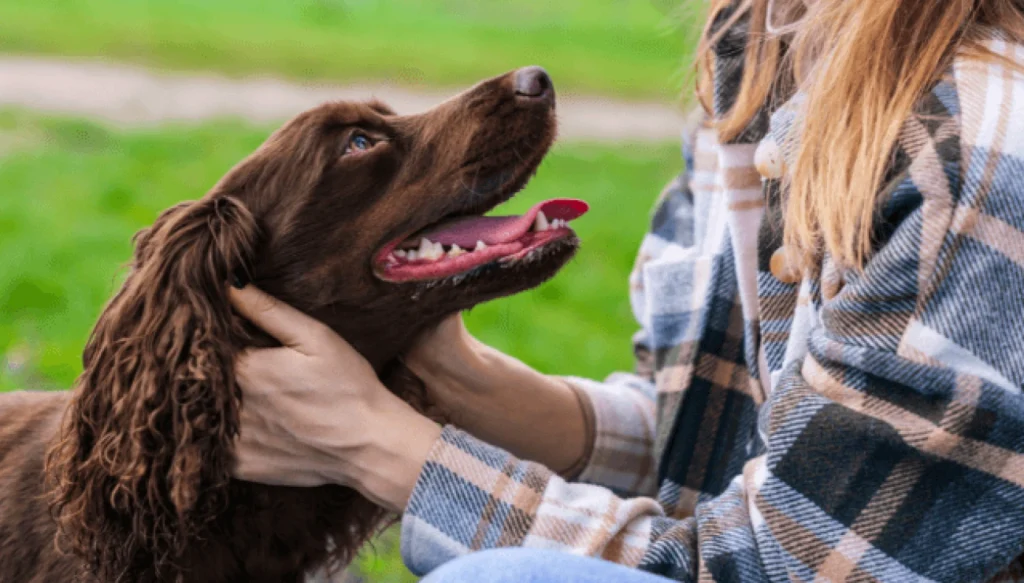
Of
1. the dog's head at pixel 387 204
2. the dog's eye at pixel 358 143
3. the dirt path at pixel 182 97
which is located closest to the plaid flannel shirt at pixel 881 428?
the dog's head at pixel 387 204

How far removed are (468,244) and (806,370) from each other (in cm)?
63

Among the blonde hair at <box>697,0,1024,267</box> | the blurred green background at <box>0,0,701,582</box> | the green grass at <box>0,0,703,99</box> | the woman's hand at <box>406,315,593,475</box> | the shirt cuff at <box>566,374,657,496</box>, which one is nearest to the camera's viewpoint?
the blonde hair at <box>697,0,1024,267</box>

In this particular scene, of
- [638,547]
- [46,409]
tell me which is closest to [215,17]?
[46,409]

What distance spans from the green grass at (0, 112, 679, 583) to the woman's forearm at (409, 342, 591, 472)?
0.72 m

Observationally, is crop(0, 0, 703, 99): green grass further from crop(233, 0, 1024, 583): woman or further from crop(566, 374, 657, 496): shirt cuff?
crop(233, 0, 1024, 583): woman

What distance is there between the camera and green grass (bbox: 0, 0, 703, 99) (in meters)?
8.52

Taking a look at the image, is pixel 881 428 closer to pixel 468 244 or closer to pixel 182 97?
pixel 468 244

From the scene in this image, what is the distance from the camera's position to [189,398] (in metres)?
2.03

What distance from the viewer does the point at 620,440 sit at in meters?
2.61

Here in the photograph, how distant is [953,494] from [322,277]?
1078 millimetres

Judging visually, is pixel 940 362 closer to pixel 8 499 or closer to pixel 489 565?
pixel 489 565

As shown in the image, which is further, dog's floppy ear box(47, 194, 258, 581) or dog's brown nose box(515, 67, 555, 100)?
dog's brown nose box(515, 67, 555, 100)

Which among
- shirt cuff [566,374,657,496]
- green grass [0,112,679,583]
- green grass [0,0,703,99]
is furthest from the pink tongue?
green grass [0,0,703,99]

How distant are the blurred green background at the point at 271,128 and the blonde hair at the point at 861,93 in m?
0.80
